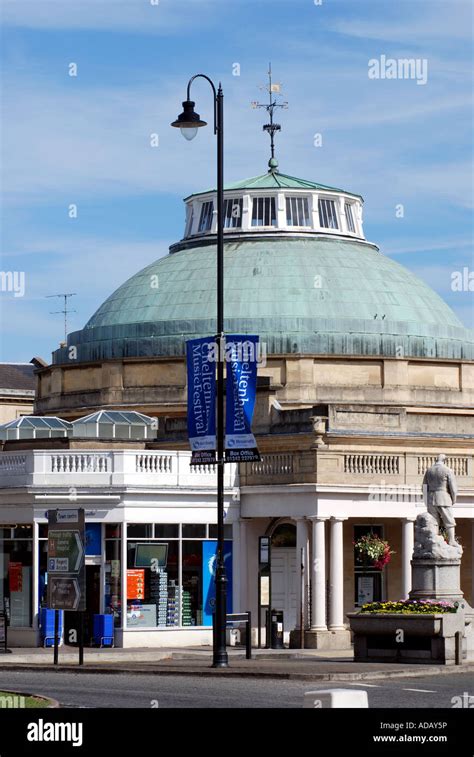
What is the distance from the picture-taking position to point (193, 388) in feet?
128

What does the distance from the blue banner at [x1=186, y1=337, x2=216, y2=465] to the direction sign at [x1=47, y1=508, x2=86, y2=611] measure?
9.56 feet

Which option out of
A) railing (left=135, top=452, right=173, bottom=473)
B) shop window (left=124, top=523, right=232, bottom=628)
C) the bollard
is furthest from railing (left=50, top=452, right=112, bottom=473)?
the bollard

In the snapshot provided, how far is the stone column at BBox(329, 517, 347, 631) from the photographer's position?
43812mm

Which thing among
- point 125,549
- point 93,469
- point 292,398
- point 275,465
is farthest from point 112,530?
point 292,398

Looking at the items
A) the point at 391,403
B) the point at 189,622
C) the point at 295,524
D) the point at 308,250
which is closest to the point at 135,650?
the point at 189,622

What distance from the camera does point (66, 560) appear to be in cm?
3700

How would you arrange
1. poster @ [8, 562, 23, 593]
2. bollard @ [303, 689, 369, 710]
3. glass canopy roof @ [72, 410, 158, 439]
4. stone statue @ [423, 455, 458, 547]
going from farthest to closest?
glass canopy roof @ [72, 410, 158, 439]
poster @ [8, 562, 23, 593]
stone statue @ [423, 455, 458, 547]
bollard @ [303, 689, 369, 710]

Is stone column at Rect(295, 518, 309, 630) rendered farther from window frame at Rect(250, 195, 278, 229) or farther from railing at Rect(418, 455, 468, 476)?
window frame at Rect(250, 195, 278, 229)

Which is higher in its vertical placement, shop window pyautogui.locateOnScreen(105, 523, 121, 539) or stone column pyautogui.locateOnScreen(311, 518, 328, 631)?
shop window pyautogui.locateOnScreen(105, 523, 121, 539)

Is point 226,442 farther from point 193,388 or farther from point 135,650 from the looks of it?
point 135,650

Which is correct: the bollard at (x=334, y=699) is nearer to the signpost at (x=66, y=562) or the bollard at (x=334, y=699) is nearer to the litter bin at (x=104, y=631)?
the signpost at (x=66, y=562)

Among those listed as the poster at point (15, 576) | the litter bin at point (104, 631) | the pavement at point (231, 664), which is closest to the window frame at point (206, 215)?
the poster at point (15, 576)

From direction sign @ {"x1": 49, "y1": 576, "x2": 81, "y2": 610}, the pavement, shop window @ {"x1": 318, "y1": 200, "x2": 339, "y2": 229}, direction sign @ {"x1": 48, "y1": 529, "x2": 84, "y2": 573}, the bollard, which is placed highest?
shop window @ {"x1": 318, "y1": 200, "x2": 339, "y2": 229}

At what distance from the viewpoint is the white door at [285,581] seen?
150 ft
